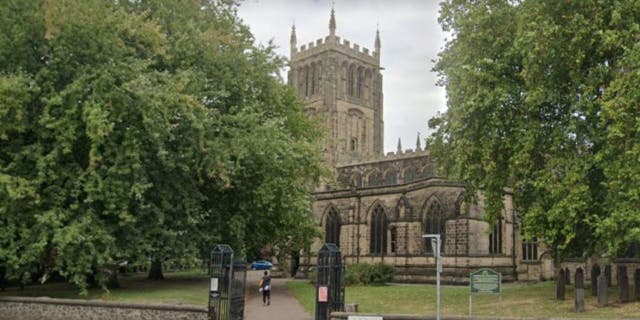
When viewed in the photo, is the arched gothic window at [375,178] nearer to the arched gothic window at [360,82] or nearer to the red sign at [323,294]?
the arched gothic window at [360,82]

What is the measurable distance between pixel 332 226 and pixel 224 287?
3014 centimetres

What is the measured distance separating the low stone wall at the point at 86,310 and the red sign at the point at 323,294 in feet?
11.0

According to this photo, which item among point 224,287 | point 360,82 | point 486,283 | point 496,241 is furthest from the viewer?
point 360,82

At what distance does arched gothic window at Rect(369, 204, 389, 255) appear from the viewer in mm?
44531

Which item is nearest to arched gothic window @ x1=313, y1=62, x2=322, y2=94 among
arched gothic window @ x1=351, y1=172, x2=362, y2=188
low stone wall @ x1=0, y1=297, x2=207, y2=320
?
arched gothic window @ x1=351, y1=172, x2=362, y2=188

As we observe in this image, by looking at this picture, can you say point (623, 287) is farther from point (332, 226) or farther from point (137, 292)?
point (332, 226)

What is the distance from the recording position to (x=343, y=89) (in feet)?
263

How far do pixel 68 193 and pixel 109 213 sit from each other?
162 centimetres

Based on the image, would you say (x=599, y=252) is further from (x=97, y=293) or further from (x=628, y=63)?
(x=97, y=293)

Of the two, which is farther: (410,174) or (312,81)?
(312,81)

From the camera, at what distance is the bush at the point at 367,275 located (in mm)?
35344

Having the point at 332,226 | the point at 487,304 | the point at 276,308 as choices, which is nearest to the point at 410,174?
the point at 332,226

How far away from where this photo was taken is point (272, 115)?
33156mm

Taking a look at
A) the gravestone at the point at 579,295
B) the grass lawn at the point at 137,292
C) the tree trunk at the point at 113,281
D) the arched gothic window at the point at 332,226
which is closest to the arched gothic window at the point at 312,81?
the arched gothic window at the point at 332,226
